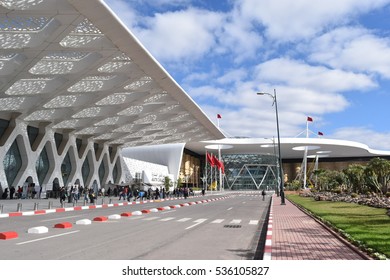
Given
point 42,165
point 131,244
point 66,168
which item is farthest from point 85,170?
point 131,244

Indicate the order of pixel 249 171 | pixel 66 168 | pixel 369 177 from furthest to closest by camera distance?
pixel 249 171
pixel 66 168
pixel 369 177

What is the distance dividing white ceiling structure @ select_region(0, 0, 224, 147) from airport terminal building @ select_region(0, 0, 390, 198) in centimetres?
6

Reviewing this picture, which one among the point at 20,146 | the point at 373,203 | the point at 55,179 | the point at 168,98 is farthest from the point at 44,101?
the point at 373,203

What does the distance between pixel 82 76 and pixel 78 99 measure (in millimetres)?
8264

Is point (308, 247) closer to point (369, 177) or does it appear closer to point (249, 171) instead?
point (369, 177)

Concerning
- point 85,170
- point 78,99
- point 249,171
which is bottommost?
point 85,170

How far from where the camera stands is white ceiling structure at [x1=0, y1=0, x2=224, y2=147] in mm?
19609

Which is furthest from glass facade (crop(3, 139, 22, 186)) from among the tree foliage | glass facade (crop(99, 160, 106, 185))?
the tree foliage

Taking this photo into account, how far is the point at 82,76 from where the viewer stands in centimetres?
2834

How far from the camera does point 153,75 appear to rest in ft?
99.2

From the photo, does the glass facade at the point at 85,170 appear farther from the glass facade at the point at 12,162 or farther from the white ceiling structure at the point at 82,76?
the glass facade at the point at 12,162

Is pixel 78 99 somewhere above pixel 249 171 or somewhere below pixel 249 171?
above

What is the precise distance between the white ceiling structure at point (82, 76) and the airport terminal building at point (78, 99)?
0.06 m

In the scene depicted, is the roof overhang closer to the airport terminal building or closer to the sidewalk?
the airport terminal building
